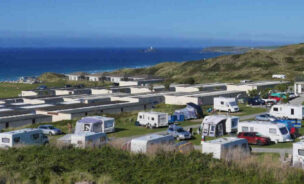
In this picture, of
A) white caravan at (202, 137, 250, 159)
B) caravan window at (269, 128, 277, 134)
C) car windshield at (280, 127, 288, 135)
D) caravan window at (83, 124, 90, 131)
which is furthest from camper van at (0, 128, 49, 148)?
car windshield at (280, 127, 288, 135)

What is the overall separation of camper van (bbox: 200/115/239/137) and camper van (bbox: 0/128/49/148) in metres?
9.59

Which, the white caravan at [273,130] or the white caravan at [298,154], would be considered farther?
the white caravan at [273,130]

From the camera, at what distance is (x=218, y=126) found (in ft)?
92.4

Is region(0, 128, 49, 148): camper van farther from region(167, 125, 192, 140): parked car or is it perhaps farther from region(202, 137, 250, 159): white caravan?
region(202, 137, 250, 159): white caravan

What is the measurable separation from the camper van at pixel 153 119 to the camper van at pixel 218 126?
4.10 m

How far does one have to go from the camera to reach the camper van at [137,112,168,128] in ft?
104

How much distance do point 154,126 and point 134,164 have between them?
14217 millimetres

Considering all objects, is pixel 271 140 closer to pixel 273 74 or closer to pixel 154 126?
pixel 154 126

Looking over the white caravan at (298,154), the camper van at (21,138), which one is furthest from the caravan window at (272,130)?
the camper van at (21,138)

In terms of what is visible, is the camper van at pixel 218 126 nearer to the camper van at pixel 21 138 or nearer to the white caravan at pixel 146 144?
the white caravan at pixel 146 144

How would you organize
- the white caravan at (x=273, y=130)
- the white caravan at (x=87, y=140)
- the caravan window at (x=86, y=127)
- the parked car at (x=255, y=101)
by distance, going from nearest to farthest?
the white caravan at (x=87, y=140), the white caravan at (x=273, y=130), the caravan window at (x=86, y=127), the parked car at (x=255, y=101)

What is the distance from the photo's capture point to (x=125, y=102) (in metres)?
43.9

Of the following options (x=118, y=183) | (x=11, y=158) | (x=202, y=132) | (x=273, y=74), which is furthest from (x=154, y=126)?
(x=273, y=74)

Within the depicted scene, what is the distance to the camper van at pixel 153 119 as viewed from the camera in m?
31.6
